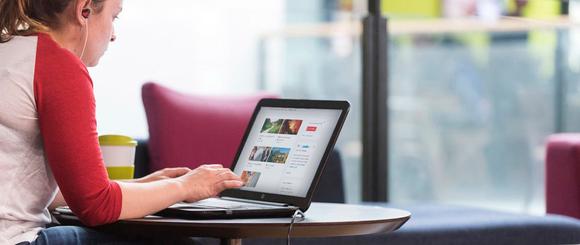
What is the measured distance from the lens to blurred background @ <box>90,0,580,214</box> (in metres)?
4.62

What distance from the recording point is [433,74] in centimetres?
517

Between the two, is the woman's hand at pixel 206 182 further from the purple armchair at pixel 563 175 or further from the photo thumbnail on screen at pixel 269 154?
the purple armchair at pixel 563 175

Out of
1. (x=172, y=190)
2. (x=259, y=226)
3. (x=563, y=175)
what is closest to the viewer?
(x=259, y=226)

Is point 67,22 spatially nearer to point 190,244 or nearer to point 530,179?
point 190,244

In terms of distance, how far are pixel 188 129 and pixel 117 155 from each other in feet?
4.18

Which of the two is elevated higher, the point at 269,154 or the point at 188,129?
the point at 269,154

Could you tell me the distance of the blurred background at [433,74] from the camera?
15.2ft

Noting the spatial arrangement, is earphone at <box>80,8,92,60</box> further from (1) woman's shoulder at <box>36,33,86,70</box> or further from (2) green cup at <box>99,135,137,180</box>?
(2) green cup at <box>99,135,137,180</box>

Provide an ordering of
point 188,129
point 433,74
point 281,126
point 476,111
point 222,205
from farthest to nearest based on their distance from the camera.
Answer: point 476,111 → point 433,74 → point 188,129 → point 281,126 → point 222,205

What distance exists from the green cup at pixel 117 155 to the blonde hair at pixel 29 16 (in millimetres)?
497

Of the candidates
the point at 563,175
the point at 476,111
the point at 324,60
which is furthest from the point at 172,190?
the point at 476,111

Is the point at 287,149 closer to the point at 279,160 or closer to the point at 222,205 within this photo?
the point at 279,160

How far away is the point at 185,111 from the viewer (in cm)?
381

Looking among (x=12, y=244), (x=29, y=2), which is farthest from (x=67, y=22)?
(x=12, y=244)
